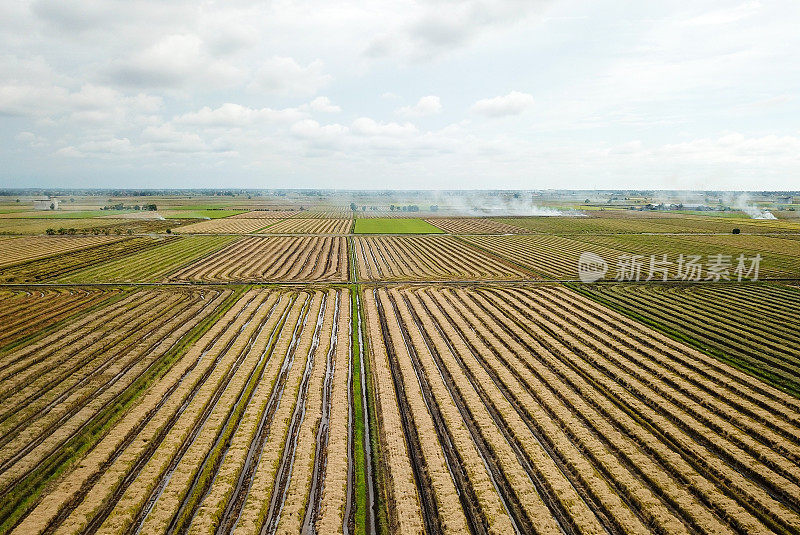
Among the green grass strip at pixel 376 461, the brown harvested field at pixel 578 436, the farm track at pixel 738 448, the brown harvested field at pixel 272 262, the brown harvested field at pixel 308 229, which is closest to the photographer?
the green grass strip at pixel 376 461

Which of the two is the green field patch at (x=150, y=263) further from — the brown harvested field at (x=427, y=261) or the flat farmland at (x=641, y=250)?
the flat farmland at (x=641, y=250)

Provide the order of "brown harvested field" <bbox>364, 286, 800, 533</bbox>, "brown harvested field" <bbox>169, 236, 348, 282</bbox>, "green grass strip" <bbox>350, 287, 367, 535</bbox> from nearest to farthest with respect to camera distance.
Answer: "green grass strip" <bbox>350, 287, 367, 535</bbox>
"brown harvested field" <bbox>364, 286, 800, 533</bbox>
"brown harvested field" <bbox>169, 236, 348, 282</bbox>

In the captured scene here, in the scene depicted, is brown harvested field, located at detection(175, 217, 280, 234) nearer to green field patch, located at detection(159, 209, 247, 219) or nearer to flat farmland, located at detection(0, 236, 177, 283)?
flat farmland, located at detection(0, 236, 177, 283)

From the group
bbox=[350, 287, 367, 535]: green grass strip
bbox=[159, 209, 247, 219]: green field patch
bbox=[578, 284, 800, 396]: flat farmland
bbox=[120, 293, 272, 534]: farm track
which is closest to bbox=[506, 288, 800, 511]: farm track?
bbox=[578, 284, 800, 396]: flat farmland

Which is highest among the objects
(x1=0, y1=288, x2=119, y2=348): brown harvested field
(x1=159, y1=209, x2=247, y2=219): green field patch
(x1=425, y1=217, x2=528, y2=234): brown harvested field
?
(x1=159, y1=209, x2=247, y2=219): green field patch

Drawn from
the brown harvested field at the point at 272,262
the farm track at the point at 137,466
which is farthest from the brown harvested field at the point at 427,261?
the farm track at the point at 137,466

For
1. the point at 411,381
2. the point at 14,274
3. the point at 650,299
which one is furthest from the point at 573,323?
the point at 14,274
